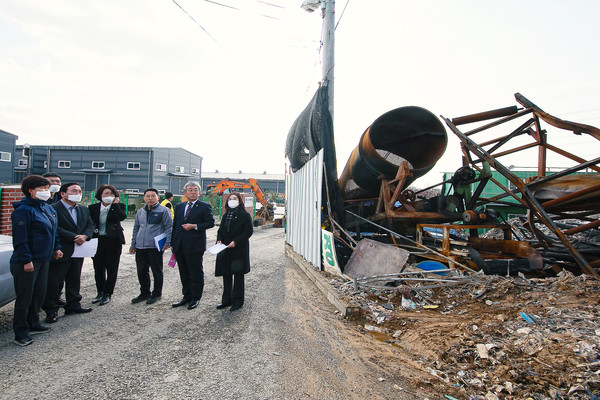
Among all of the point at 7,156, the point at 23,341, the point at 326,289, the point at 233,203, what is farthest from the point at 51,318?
the point at 7,156

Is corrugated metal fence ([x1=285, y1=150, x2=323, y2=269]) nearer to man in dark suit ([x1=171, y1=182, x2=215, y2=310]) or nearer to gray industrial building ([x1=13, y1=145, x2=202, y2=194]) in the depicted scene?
man in dark suit ([x1=171, y1=182, x2=215, y2=310])

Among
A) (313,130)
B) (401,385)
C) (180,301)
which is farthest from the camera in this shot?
(313,130)

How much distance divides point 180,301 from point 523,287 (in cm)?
445

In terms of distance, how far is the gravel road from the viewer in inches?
90.2

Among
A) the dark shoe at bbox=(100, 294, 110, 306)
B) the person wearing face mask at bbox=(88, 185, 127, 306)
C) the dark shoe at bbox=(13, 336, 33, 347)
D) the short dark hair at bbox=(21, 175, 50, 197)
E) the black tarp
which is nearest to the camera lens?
the dark shoe at bbox=(13, 336, 33, 347)

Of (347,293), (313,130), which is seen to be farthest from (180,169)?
(347,293)

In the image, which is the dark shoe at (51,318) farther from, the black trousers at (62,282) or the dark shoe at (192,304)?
the dark shoe at (192,304)

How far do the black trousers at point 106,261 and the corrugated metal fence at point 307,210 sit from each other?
3.26 m

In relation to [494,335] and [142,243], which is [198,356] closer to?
[142,243]

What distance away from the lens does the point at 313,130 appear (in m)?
6.39

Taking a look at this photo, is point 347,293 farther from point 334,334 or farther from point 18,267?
point 18,267

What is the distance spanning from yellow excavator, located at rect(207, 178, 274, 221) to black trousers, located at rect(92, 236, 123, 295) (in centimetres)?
1183

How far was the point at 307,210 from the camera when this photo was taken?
22.0 ft

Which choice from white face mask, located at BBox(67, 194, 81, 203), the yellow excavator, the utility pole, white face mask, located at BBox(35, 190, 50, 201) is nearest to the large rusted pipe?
the utility pole
